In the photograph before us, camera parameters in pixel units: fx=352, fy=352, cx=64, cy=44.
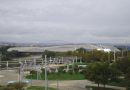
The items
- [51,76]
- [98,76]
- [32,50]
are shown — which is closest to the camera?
[98,76]

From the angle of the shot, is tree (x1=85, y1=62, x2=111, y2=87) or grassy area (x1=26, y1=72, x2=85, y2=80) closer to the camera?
tree (x1=85, y1=62, x2=111, y2=87)

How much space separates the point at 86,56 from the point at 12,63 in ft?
109

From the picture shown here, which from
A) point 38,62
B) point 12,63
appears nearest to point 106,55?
point 38,62

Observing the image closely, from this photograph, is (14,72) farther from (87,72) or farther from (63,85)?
(87,72)

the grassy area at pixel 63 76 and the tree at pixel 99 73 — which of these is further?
the grassy area at pixel 63 76

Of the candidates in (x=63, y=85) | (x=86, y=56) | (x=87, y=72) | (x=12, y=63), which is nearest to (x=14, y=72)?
(x=12, y=63)

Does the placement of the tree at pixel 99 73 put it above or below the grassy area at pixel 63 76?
above

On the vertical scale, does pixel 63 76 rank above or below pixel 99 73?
below

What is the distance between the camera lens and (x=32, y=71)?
201 feet

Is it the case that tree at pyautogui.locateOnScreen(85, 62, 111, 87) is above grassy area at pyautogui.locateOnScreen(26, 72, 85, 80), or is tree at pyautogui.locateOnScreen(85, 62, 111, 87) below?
above

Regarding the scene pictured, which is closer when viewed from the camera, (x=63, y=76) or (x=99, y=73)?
(x=99, y=73)

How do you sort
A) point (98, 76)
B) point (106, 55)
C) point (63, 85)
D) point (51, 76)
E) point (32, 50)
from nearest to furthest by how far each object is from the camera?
point (98, 76), point (63, 85), point (51, 76), point (106, 55), point (32, 50)

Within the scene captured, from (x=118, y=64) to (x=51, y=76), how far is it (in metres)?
13.5

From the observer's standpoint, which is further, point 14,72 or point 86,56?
point 86,56
